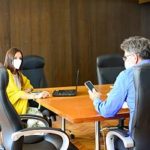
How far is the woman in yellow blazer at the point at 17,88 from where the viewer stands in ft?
10.9

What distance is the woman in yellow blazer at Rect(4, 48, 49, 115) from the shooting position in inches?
131

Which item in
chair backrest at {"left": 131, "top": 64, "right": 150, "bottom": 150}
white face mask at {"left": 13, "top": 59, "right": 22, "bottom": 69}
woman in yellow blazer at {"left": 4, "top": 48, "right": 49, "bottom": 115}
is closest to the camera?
chair backrest at {"left": 131, "top": 64, "right": 150, "bottom": 150}

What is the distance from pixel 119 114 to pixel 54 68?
12.2 ft

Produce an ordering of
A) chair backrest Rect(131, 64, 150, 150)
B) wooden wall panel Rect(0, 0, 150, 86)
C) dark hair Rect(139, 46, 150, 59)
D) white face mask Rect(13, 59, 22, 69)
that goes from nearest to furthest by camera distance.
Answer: chair backrest Rect(131, 64, 150, 150)
dark hair Rect(139, 46, 150, 59)
white face mask Rect(13, 59, 22, 69)
wooden wall panel Rect(0, 0, 150, 86)

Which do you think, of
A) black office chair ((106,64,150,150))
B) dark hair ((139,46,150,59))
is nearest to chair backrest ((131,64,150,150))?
black office chair ((106,64,150,150))

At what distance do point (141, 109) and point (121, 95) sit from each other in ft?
0.71

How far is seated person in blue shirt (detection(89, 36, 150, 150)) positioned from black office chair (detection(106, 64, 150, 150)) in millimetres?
91

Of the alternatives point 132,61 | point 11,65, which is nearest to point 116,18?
point 11,65

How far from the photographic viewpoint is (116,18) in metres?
6.55

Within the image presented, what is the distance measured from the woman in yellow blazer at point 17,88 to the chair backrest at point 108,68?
3.64 ft

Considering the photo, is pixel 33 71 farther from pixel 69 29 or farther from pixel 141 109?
pixel 141 109

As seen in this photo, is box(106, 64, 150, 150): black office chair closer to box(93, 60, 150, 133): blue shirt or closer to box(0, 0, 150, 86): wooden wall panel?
box(93, 60, 150, 133): blue shirt

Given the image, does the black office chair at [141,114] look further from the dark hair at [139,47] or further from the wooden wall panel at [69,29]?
the wooden wall panel at [69,29]

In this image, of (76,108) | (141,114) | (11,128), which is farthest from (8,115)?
(141,114)
